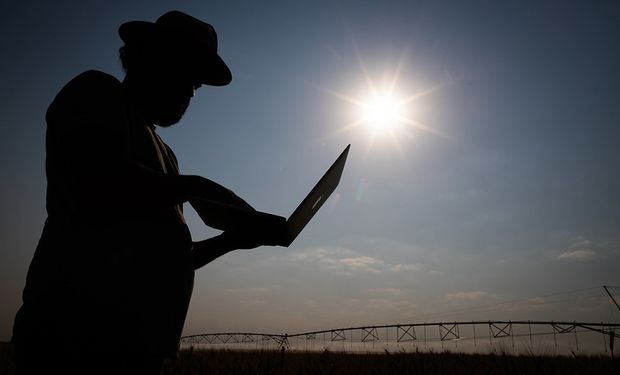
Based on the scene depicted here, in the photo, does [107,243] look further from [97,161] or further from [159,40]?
[159,40]

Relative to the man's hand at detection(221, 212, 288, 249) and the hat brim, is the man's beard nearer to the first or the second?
the hat brim

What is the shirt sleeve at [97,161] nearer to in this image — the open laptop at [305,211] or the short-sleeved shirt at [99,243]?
the short-sleeved shirt at [99,243]

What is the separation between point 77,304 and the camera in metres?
1.28

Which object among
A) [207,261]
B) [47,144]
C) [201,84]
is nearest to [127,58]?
[201,84]

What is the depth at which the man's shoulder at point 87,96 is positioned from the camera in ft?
4.61

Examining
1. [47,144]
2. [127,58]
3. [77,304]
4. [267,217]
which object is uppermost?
[127,58]

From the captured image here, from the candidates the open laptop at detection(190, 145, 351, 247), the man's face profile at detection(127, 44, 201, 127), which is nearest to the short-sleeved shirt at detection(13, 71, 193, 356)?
the open laptop at detection(190, 145, 351, 247)

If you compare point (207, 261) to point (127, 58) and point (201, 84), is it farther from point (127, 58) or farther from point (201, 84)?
point (127, 58)

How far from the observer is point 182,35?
188cm

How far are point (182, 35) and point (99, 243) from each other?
1133 mm

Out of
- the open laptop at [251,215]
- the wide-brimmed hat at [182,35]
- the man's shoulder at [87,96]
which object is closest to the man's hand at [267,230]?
the open laptop at [251,215]

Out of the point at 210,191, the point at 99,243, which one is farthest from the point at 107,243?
the point at 210,191

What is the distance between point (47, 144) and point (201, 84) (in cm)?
94

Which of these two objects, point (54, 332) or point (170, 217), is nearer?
point (54, 332)
